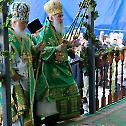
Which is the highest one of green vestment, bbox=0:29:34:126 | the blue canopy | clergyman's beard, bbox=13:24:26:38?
the blue canopy

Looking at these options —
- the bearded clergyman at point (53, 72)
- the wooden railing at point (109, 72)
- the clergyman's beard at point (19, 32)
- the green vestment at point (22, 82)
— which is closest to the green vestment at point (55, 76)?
the bearded clergyman at point (53, 72)

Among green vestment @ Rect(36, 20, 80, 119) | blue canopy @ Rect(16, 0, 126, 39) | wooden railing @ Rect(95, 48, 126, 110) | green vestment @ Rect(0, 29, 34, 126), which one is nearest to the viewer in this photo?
green vestment @ Rect(0, 29, 34, 126)

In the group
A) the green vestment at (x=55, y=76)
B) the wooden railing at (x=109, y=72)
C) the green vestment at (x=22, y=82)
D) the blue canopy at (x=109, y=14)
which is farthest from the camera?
the blue canopy at (x=109, y=14)

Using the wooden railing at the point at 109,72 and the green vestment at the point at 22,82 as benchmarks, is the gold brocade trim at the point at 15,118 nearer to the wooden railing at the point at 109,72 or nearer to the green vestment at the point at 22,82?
the green vestment at the point at 22,82

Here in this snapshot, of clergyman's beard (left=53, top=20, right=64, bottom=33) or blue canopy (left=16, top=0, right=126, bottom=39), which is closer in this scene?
clergyman's beard (left=53, top=20, right=64, bottom=33)

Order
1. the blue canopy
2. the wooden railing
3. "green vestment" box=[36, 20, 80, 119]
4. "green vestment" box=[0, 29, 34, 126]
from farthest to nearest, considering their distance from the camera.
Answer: the blue canopy → the wooden railing → "green vestment" box=[36, 20, 80, 119] → "green vestment" box=[0, 29, 34, 126]

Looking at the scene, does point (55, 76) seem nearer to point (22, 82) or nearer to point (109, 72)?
point (22, 82)

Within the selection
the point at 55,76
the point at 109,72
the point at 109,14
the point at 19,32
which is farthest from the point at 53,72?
the point at 109,14

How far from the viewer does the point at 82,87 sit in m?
4.69

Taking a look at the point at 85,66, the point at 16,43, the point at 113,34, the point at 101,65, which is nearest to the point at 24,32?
the point at 16,43

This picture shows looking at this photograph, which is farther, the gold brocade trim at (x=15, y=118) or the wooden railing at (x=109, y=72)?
the wooden railing at (x=109, y=72)

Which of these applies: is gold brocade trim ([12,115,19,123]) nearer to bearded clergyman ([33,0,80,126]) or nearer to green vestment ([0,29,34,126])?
green vestment ([0,29,34,126])

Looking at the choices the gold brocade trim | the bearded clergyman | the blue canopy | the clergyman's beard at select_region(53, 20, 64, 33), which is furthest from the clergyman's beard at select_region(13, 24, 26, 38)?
the blue canopy

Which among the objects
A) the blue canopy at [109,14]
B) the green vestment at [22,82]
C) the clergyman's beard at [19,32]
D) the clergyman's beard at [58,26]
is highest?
the blue canopy at [109,14]
